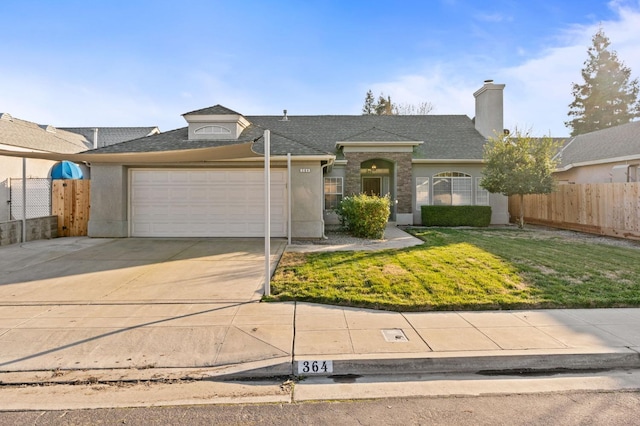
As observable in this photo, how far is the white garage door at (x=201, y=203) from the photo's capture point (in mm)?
12188

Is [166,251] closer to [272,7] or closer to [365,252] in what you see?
[365,252]

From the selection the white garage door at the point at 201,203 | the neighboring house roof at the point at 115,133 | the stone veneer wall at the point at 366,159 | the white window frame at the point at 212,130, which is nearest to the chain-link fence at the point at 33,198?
the white garage door at the point at 201,203

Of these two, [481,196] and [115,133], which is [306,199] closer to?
[481,196]

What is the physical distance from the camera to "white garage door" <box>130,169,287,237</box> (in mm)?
12188

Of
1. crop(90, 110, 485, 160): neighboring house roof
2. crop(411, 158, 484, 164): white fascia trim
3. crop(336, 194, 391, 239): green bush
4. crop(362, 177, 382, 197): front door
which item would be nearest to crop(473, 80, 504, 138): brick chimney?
crop(90, 110, 485, 160): neighboring house roof

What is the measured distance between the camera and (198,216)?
12.2m

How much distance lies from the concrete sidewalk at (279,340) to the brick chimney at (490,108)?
1509 cm

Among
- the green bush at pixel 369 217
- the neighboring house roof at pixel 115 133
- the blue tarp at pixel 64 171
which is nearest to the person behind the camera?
the green bush at pixel 369 217

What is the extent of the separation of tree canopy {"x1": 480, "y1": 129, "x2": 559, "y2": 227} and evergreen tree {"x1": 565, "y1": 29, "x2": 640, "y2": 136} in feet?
108

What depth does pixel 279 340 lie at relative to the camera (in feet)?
14.0

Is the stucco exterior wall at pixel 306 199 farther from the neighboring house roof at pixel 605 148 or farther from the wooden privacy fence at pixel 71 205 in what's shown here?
the neighboring house roof at pixel 605 148

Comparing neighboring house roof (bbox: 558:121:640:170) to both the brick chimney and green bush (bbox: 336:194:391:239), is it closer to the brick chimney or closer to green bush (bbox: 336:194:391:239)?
the brick chimney

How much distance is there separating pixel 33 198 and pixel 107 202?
4.93 m

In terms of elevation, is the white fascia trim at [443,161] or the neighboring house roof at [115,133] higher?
the neighboring house roof at [115,133]
